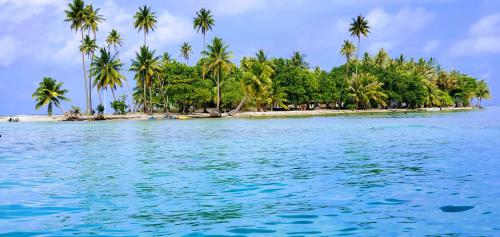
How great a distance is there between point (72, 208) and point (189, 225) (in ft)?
11.0

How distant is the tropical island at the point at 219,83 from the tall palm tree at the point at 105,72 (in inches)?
6.4

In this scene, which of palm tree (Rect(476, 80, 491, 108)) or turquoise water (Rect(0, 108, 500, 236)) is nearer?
turquoise water (Rect(0, 108, 500, 236))

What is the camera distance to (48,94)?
81438 millimetres

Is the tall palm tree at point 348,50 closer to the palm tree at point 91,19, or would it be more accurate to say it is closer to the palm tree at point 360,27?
the palm tree at point 360,27

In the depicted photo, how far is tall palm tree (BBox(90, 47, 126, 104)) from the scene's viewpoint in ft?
271

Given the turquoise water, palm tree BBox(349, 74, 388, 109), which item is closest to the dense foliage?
palm tree BBox(349, 74, 388, 109)

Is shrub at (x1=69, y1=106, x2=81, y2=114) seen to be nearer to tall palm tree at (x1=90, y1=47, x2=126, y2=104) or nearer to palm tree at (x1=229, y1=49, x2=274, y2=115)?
tall palm tree at (x1=90, y1=47, x2=126, y2=104)

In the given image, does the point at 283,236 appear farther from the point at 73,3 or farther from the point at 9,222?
the point at 73,3

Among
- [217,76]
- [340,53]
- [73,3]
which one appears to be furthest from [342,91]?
[73,3]

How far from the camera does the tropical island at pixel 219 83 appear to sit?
273 ft

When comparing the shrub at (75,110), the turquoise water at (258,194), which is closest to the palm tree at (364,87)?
the shrub at (75,110)

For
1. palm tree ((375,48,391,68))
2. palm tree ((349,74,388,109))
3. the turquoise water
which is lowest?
the turquoise water

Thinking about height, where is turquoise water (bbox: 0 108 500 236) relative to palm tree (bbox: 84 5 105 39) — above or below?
below

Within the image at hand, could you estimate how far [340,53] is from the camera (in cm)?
11725
